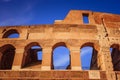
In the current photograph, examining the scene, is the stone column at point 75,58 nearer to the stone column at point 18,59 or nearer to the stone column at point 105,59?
the stone column at point 105,59

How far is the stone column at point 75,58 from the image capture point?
36.1 ft

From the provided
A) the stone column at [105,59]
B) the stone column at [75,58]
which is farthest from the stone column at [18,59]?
the stone column at [105,59]

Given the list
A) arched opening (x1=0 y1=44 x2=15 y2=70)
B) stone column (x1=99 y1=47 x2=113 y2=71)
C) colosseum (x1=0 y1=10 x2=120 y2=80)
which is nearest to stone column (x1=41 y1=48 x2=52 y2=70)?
colosseum (x1=0 y1=10 x2=120 y2=80)

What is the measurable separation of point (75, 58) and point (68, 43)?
1236 millimetres

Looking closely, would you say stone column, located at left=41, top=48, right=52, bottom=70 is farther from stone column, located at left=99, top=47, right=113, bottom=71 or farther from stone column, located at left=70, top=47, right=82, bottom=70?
stone column, located at left=99, top=47, right=113, bottom=71

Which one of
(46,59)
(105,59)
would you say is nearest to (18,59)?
(46,59)

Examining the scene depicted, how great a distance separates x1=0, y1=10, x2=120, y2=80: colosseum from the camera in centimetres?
1066

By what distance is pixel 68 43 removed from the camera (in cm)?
1191

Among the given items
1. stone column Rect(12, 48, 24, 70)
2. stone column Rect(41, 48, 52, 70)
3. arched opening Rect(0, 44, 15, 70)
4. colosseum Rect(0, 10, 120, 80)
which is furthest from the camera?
arched opening Rect(0, 44, 15, 70)

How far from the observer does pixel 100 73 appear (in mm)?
10773

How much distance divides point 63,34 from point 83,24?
1.79 meters

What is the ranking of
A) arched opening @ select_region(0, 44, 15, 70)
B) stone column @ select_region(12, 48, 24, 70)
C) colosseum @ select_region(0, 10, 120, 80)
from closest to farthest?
colosseum @ select_region(0, 10, 120, 80), stone column @ select_region(12, 48, 24, 70), arched opening @ select_region(0, 44, 15, 70)

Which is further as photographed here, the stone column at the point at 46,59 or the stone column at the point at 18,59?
the stone column at the point at 18,59

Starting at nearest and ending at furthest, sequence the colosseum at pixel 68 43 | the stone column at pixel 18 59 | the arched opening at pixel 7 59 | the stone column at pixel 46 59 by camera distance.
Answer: the colosseum at pixel 68 43 < the stone column at pixel 46 59 < the stone column at pixel 18 59 < the arched opening at pixel 7 59
